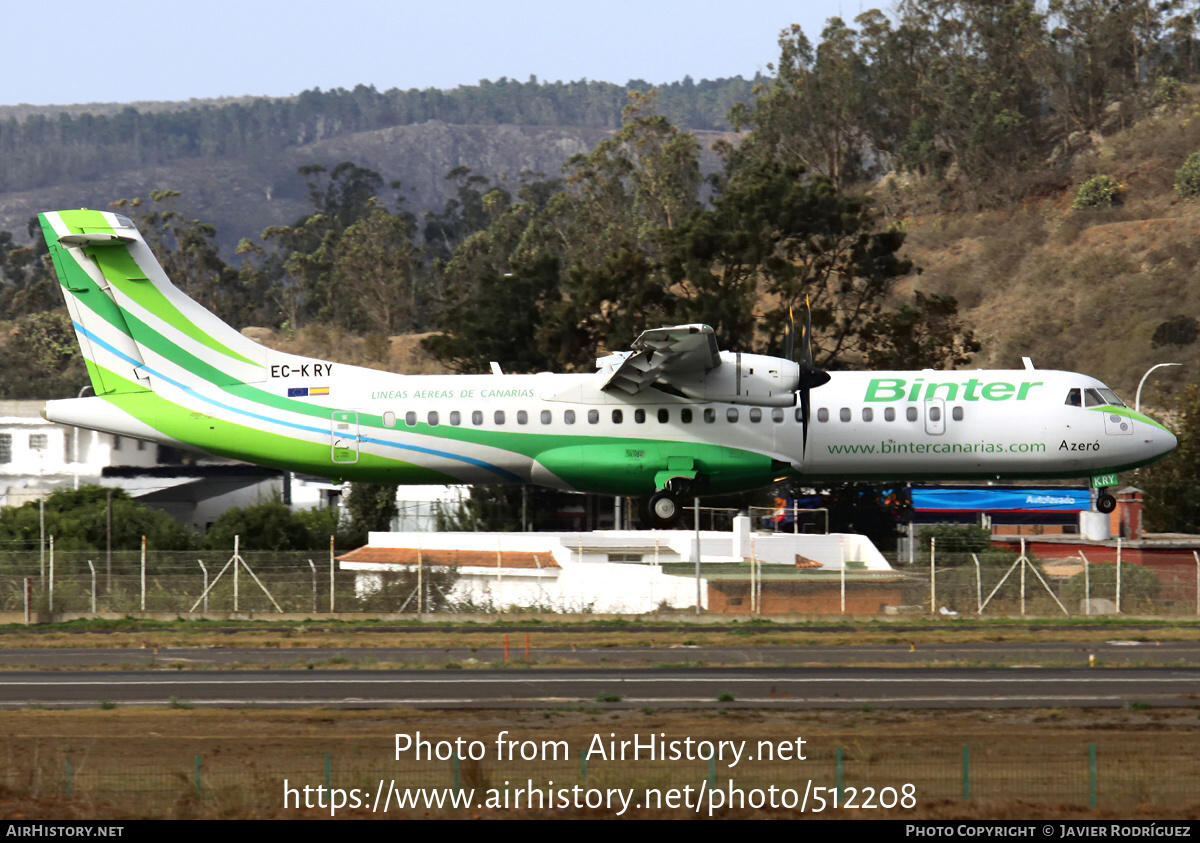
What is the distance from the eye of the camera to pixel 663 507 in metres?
34.2

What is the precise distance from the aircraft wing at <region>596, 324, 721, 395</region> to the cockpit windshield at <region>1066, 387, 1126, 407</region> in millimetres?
9658

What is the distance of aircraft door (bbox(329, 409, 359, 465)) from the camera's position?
3472 centimetres

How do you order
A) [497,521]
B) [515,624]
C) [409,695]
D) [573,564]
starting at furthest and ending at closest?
1. [497,521]
2. [573,564]
3. [515,624]
4. [409,695]

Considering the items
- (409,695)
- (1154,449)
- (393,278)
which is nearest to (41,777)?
(409,695)

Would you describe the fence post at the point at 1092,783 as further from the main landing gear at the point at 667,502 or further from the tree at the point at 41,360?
the tree at the point at 41,360

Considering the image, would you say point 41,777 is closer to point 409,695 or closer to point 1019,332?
point 409,695

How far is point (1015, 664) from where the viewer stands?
2942cm

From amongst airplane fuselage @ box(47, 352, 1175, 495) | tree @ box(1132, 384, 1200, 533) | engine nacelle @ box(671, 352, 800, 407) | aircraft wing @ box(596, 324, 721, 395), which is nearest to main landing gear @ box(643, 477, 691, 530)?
airplane fuselage @ box(47, 352, 1175, 495)

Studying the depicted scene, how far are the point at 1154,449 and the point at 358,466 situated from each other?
68.7 feet

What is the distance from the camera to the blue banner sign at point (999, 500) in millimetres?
69750

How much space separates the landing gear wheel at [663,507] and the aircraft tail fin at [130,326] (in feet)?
35.9

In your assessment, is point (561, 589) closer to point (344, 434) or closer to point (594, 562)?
point (594, 562)

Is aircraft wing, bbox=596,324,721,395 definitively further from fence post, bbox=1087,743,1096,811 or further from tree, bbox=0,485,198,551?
tree, bbox=0,485,198,551

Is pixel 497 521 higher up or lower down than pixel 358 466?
lower down
